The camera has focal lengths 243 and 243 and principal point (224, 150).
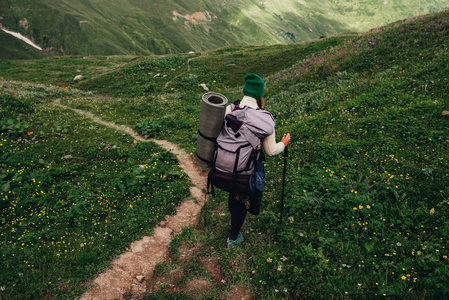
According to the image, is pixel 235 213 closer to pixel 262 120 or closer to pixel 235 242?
pixel 235 242

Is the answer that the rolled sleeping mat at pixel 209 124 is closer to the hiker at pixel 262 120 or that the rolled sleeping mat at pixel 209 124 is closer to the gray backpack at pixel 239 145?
the gray backpack at pixel 239 145

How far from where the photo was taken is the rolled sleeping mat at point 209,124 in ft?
16.2

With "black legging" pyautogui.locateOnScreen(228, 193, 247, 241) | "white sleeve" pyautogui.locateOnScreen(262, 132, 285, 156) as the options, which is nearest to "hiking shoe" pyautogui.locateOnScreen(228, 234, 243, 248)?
"black legging" pyautogui.locateOnScreen(228, 193, 247, 241)

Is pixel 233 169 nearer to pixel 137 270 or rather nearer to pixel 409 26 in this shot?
pixel 137 270

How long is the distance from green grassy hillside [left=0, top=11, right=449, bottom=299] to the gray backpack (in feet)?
6.96

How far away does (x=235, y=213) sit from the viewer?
19.3ft

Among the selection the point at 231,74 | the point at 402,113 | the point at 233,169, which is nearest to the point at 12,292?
the point at 233,169

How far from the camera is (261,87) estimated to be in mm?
5035

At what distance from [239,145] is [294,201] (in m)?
3.22

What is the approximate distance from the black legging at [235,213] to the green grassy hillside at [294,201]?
47 centimetres

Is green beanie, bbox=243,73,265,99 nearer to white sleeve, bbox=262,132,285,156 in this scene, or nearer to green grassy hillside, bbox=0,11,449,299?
white sleeve, bbox=262,132,285,156

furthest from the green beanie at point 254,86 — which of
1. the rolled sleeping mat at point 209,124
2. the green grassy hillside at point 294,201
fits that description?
the green grassy hillside at point 294,201

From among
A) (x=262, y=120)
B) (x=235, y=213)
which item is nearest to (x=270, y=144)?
(x=262, y=120)

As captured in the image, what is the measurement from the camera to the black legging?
5.70 m
